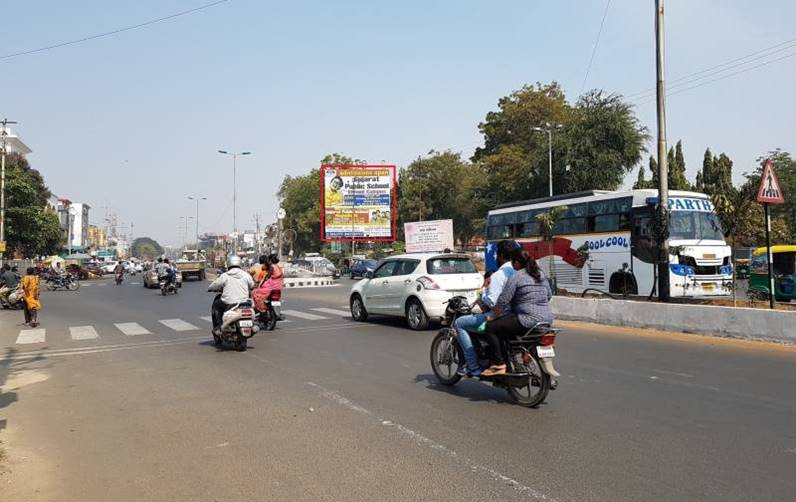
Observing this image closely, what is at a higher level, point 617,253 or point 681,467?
point 617,253

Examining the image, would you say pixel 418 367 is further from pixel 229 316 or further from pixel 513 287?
pixel 229 316

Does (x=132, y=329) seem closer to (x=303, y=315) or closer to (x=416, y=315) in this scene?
(x=303, y=315)

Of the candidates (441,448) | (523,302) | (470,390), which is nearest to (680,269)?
(470,390)

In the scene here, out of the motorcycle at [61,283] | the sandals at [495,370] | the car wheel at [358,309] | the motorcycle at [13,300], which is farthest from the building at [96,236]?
the sandals at [495,370]

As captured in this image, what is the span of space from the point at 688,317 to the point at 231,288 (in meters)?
9.12

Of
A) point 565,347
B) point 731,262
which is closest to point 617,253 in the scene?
point 731,262

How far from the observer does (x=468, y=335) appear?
711 cm

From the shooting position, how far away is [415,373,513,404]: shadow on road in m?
7.06

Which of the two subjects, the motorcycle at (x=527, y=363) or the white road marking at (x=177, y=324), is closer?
the motorcycle at (x=527, y=363)

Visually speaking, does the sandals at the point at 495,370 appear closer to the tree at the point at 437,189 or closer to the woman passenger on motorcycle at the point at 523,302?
the woman passenger on motorcycle at the point at 523,302

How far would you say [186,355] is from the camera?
10.8 metres

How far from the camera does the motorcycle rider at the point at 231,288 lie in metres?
11.0

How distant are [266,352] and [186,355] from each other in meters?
1.37

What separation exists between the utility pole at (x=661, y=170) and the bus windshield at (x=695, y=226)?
272cm
